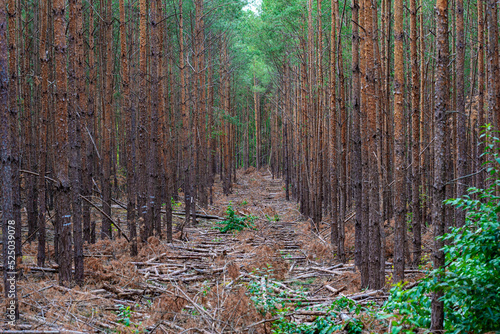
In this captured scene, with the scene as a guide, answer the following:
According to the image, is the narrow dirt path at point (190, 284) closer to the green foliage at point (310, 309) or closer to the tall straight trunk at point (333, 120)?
the green foliage at point (310, 309)

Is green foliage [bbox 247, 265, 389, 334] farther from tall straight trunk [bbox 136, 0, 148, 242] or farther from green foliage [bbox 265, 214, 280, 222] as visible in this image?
green foliage [bbox 265, 214, 280, 222]

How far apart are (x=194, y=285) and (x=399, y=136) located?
4.18 meters

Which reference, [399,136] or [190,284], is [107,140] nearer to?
[190,284]

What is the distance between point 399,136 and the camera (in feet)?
18.4

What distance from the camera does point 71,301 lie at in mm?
5504

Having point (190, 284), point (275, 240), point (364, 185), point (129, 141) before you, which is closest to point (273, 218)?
point (275, 240)

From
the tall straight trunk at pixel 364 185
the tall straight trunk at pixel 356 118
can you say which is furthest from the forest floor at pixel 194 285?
the tall straight trunk at pixel 356 118

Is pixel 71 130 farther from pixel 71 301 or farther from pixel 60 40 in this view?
pixel 71 301

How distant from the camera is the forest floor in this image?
511 cm

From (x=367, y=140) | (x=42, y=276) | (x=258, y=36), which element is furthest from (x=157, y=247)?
(x=258, y=36)

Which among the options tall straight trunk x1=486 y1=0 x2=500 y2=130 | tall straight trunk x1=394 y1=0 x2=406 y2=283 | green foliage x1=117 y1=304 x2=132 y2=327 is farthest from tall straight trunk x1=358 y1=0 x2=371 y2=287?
green foliage x1=117 y1=304 x2=132 y2=327

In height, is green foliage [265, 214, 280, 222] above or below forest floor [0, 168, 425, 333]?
below

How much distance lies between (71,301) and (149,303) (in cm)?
A: 109

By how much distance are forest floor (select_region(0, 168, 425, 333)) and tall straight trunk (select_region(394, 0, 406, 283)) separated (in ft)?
2.30
